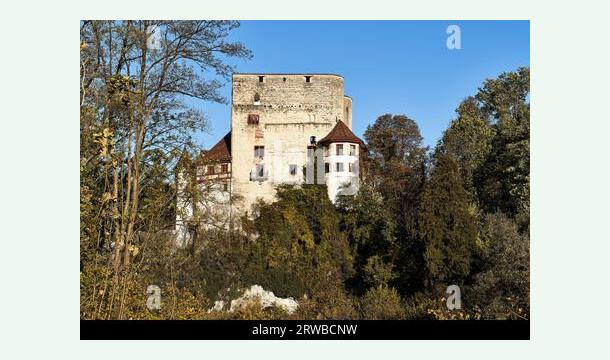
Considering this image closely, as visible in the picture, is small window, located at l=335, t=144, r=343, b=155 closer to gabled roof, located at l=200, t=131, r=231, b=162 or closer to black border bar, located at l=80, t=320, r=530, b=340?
gabled roof, located at l=200, t=131, r=231, b=162

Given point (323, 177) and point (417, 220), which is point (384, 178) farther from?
point (417, 220)

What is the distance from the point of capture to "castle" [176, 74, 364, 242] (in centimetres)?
2972

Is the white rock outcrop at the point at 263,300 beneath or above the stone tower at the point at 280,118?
beneath

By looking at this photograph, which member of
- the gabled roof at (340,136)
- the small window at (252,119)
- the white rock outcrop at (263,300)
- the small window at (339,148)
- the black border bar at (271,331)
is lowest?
the white rock outcrop at (263,300)

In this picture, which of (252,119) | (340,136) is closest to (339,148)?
(340,136)

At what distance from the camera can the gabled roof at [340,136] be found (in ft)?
99.8

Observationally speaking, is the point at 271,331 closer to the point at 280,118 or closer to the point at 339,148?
the point at 339,148

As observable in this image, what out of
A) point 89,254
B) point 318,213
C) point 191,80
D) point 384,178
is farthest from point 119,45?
point 384,178

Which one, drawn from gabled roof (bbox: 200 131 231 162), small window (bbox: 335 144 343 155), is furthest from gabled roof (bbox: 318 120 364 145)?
gabled roof (bbox: 200 131 231 162)

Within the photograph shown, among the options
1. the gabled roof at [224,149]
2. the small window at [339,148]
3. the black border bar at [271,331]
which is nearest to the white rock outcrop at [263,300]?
the gabled roof at [224,149]

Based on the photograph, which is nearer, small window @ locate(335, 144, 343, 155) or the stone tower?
the stone tower

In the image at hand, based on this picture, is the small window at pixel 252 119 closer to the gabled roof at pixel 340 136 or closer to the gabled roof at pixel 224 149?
the gabled roof at pixel 224 149

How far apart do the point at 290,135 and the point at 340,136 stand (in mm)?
1960

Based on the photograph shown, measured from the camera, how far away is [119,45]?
55.9 ft
